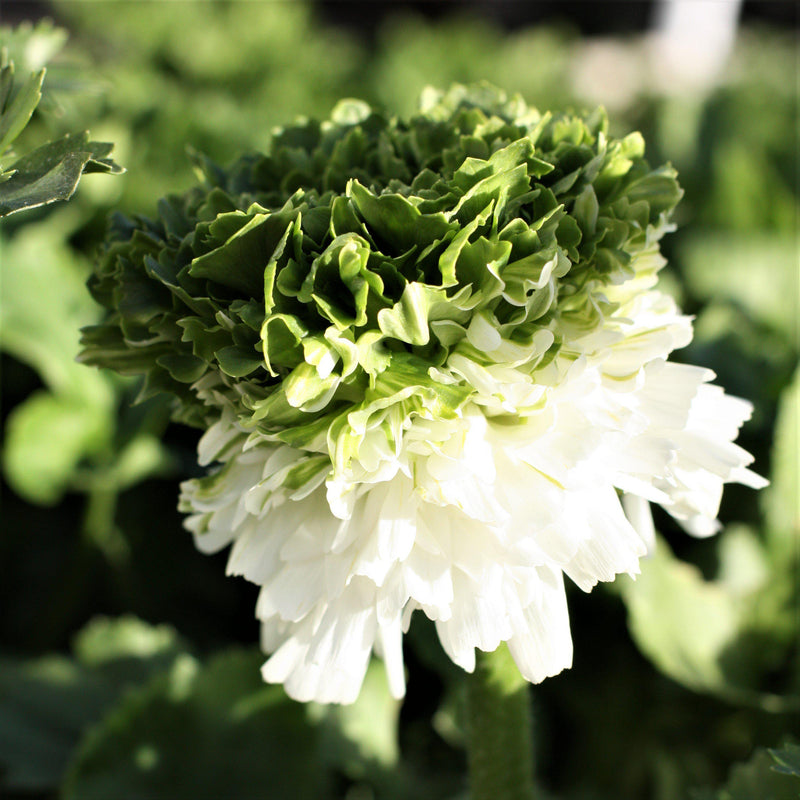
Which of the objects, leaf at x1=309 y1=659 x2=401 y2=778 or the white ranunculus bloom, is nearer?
the white ranunculus bloom

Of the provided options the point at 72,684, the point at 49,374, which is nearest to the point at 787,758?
the point at 72,684

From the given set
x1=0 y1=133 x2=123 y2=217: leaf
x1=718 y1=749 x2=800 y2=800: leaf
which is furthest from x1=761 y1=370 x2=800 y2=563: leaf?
x1=0 y1=133 x2=123 y2=217: leaf

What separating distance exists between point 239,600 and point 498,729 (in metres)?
0.44

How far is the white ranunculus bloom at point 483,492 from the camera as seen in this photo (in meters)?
0.30

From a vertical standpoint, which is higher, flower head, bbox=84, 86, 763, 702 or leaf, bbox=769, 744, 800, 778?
flower head, bbox=84, 86, 763, 702

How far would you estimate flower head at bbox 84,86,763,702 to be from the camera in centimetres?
29

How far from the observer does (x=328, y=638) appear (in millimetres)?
322

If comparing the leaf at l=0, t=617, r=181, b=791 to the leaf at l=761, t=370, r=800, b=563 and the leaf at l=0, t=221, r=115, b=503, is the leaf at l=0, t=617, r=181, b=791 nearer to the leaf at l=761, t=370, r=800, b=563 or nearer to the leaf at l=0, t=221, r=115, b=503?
the leaf at l=0, t=221, r=115, b=503

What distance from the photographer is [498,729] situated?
38 centimetres

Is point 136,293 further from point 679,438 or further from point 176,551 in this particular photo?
point 176,551

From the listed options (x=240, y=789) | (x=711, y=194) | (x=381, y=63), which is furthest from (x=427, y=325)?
(x=381, y=63)

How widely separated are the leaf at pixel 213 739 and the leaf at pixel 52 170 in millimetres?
302

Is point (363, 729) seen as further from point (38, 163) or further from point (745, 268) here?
point (745, 268)

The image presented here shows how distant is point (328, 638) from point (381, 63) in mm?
1403
